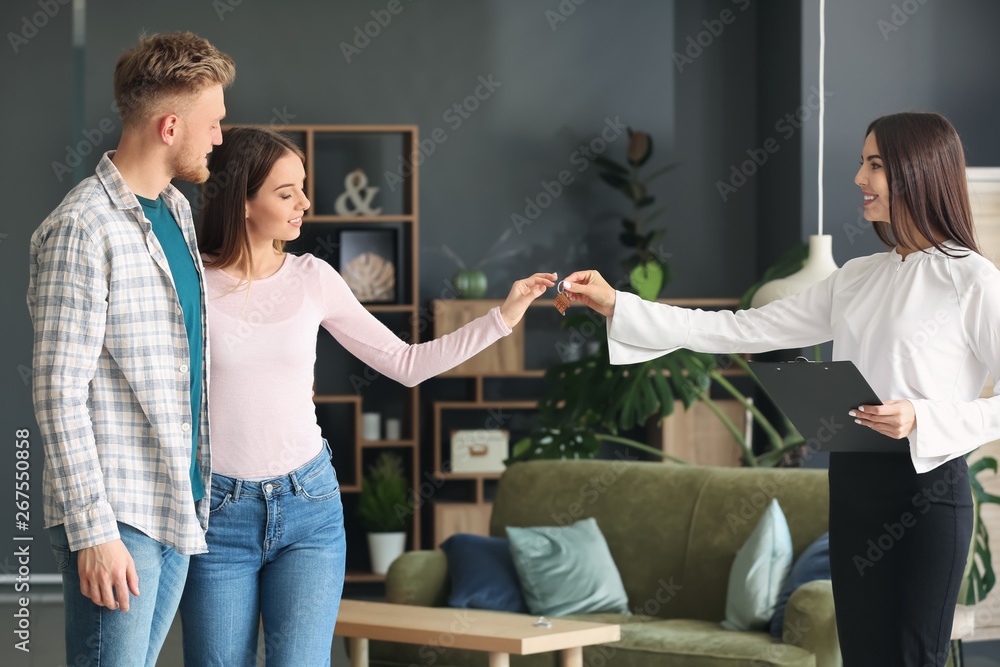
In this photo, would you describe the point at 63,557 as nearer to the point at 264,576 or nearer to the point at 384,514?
the point at 264,576

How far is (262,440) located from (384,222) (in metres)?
4.07

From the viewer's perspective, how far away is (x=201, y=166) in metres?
1.54

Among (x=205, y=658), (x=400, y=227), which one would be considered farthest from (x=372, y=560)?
(x=205, y=658)

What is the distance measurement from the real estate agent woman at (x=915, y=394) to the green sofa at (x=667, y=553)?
1.15 m

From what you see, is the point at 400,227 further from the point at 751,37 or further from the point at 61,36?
the point at 61,36

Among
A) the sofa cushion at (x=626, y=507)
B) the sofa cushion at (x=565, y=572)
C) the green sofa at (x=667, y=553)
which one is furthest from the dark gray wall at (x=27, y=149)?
the sofa cushion at (x=626, y=507)

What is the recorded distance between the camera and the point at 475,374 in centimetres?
543

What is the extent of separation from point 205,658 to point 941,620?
127cm

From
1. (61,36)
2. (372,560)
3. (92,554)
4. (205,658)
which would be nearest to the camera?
(92,554)

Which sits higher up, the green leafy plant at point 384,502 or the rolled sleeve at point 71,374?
the rolled sleeve at point 71,374

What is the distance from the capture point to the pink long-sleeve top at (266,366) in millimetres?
1659

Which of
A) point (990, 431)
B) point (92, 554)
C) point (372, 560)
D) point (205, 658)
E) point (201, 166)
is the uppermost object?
point (201, 166)

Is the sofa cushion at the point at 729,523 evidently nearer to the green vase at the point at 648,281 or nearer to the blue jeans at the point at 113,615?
the green vase at the point at 648,281

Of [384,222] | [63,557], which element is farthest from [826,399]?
[384,222]
